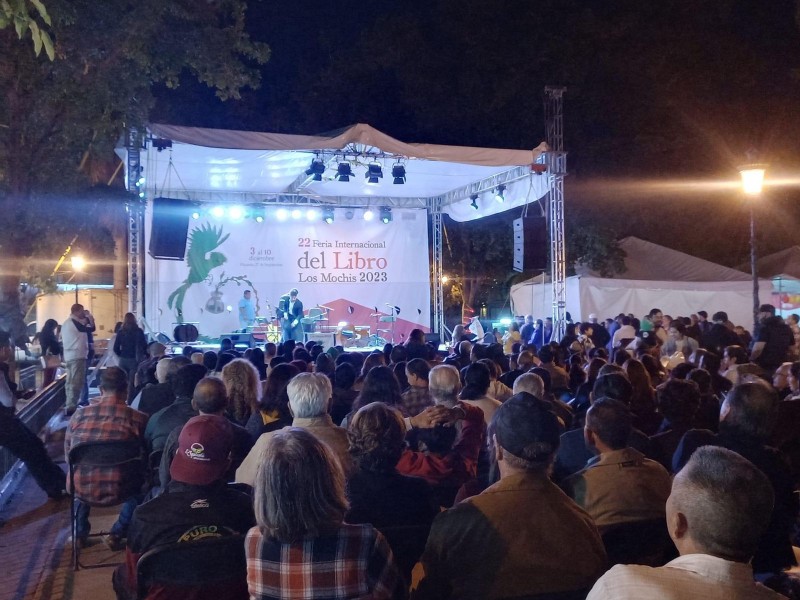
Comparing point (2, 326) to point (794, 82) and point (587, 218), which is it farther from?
point (794, 82)

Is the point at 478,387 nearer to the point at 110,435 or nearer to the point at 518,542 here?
the point at 110,435

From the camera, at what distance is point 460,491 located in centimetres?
313

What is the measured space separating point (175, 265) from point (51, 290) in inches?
210

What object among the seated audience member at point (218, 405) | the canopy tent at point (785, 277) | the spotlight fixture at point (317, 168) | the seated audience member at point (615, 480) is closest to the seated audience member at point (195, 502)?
the seated audience member at point (218, 405)

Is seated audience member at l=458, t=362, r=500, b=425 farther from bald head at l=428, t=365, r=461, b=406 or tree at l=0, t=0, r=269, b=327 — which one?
tree at l=0, t=0, r=269, b=327

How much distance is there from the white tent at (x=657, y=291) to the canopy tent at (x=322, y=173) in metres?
2.95

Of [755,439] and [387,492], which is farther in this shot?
[755,439]

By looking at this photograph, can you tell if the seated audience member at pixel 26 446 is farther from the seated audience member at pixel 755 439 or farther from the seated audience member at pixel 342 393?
the seated audience member at pixel 755 439

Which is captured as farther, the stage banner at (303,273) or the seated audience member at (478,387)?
the stage banner at (303,273)

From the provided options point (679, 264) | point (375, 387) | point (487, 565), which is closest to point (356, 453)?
point (487, 565)

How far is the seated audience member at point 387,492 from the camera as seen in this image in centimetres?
272

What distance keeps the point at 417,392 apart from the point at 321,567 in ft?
10.4

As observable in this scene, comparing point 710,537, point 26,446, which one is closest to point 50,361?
point 26,446

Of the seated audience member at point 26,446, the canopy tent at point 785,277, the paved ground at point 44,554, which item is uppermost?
the canopy tent at point 785,277
